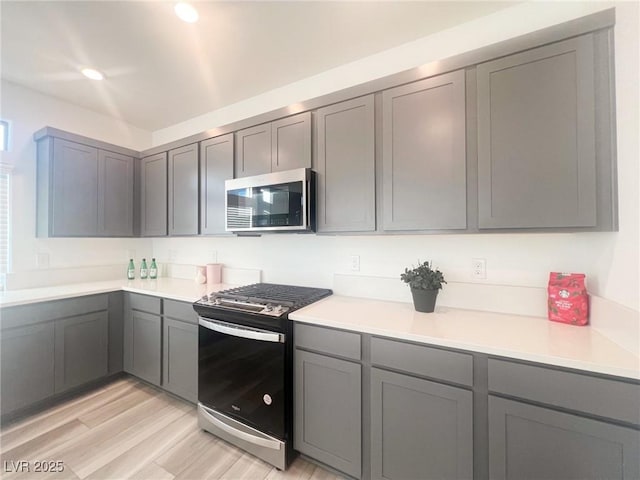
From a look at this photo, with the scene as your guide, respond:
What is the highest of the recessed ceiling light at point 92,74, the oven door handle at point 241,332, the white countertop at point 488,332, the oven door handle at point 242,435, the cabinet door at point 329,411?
the recessed ceiling light at point 92,74

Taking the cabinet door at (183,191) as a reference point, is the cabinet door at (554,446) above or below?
below

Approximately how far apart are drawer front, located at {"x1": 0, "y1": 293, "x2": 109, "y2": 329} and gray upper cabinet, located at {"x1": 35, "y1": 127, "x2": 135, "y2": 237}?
2.25 ft

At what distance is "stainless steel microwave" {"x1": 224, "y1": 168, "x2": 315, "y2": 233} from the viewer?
1831mm

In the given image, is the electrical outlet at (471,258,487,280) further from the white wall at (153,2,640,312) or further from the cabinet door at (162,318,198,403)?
the cabinet door at (162,318,198,403)

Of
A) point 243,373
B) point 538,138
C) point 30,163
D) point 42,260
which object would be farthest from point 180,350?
point 538,138

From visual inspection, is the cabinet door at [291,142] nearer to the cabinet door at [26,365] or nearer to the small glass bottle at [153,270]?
the small glass bottle at [153,270]

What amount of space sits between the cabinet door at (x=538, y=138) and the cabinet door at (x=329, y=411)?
1124mm

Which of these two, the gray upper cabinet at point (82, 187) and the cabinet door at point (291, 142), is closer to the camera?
the cabinet door at point (291, 142)

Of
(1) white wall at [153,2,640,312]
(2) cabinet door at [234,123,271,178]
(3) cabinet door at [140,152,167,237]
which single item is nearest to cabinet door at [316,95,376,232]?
(1) white wall at [153,2,640,312]

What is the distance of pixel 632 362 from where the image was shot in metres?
0.92

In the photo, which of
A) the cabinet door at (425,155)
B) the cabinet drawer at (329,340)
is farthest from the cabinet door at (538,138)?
the cabinet drawer at (329,340)

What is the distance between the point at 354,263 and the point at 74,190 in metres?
2.75

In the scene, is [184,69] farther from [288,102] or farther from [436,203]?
[436,203]

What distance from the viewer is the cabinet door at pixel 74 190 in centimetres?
241
